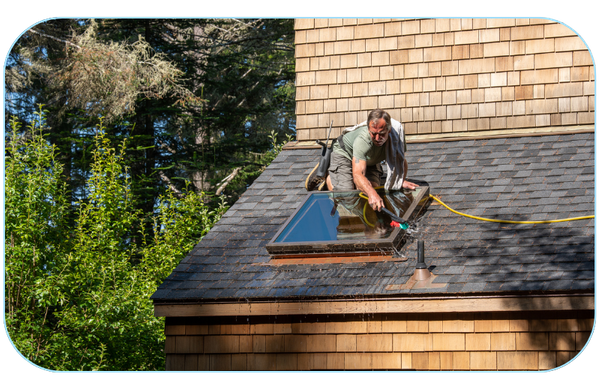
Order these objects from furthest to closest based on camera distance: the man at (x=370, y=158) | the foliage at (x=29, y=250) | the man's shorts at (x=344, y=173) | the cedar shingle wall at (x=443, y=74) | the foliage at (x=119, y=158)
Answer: the foliage at (x=119, y=158), the foliage at (x=29, y=250), the cedar shingle wall at (x=443, y=74), the man's shorts at (x=344, y=173), the man at (x=370, y=158)

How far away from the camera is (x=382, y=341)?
263 inches

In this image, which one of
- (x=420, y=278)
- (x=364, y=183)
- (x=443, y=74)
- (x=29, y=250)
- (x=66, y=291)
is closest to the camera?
(x=420, y=278)

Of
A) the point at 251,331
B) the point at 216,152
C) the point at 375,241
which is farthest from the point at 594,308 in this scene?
the point at 216,152

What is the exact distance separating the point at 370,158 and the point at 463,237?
1.45 metres

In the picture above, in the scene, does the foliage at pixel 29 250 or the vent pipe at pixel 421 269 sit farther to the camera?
the foliage at pixel 29 250

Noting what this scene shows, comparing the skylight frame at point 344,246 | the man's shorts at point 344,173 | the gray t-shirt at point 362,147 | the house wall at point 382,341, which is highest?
the gray t-shirt at point 362,147

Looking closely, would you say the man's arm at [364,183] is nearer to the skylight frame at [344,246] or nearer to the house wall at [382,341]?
the skylight frame at [344,246]

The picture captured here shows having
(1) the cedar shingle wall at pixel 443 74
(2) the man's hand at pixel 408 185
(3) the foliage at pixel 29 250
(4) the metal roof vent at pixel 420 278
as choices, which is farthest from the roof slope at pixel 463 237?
(3) the foliage at pixel 29 250

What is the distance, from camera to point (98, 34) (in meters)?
16.4

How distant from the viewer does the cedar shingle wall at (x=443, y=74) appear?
8867 mm

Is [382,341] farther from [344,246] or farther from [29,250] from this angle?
[29,250]

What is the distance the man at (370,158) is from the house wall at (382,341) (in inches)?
55.9

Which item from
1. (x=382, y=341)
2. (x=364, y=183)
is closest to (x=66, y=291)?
(x=364, y=183)

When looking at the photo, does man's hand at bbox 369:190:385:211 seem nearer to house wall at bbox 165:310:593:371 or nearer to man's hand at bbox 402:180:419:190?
man's hand at bbox 402:180:419:190
